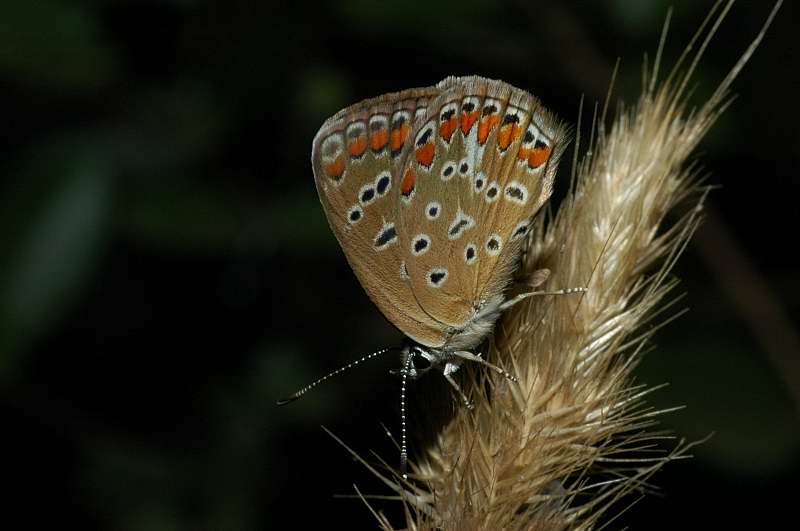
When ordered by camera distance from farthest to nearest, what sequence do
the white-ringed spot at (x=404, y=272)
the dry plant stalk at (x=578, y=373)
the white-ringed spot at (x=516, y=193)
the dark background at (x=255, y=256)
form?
the dark background at (x=255, y=256), the white-ringed spot at (x=404, y=272), the white-ringed spot at (x=516, y=193), the dry plant stalk at (x=578, y=373)

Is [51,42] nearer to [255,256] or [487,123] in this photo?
[255,256]

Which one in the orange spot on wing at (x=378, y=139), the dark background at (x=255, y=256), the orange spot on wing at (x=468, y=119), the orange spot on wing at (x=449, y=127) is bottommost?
the dark background at (x=255, y=256)

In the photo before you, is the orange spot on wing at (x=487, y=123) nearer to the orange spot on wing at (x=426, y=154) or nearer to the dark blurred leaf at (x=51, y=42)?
the orange spot on wing at (x=426, y=154)

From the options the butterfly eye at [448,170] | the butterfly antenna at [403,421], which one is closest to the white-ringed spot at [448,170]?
the butterfly eye at [448,170]

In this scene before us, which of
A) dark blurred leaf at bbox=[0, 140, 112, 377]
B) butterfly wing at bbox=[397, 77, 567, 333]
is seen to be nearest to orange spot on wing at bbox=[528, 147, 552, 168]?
butterfly wing at bbox=[397, 77, 567, 333]

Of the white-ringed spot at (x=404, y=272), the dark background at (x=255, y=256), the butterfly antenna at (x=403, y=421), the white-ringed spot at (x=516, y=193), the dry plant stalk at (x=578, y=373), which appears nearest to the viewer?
the dry plant stalk at (x=578, y=373)

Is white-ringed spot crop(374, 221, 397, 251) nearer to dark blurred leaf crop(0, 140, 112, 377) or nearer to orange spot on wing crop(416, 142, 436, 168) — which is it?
orange spot on wing crop(416, 142, 436, 168)

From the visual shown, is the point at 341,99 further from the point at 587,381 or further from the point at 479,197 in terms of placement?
the point at 587,381
